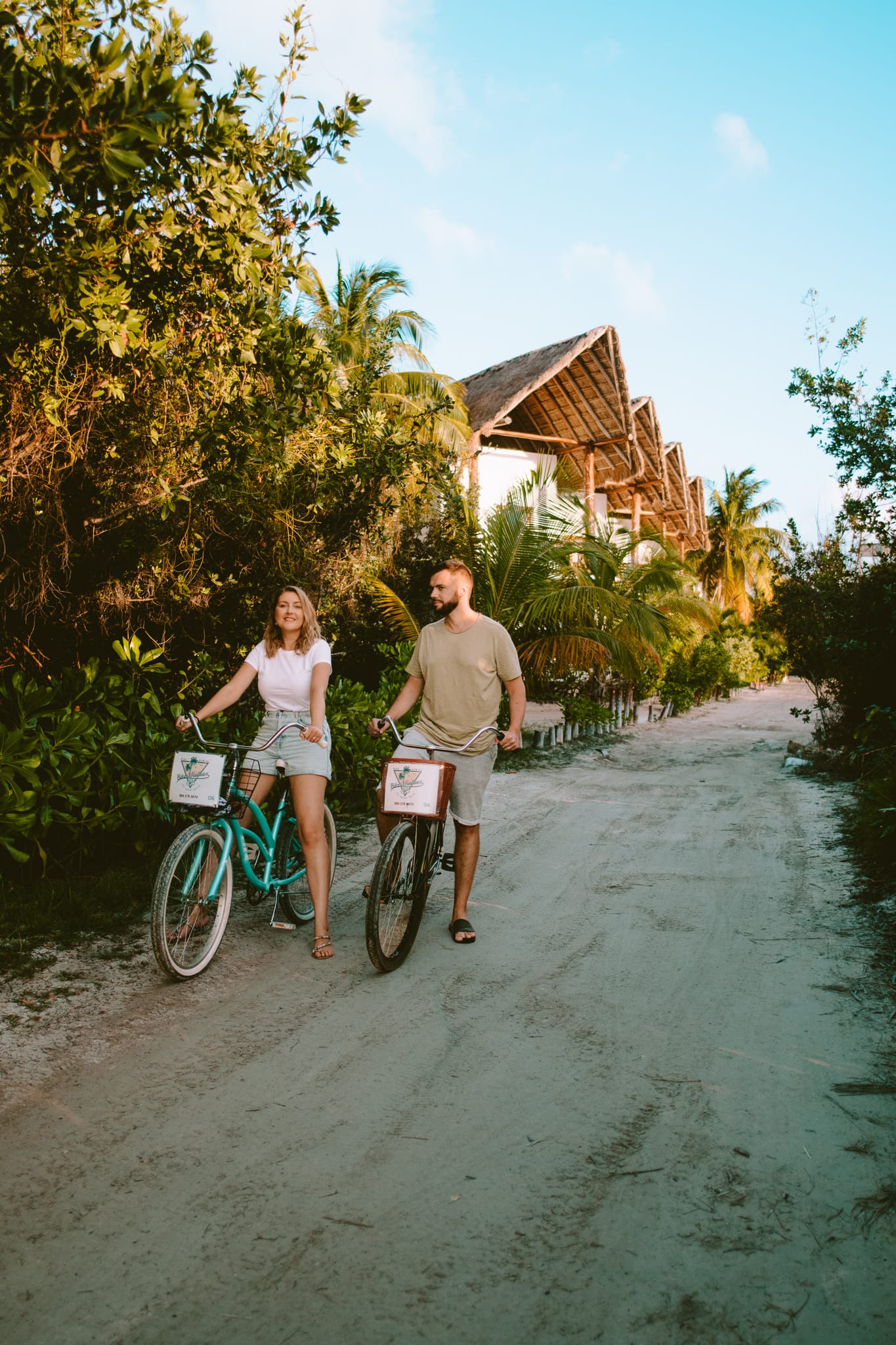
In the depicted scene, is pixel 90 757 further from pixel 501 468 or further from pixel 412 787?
pixel 501 468

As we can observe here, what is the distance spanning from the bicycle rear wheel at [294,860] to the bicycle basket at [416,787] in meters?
0.52

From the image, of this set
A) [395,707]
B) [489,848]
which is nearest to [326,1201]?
[395,707]

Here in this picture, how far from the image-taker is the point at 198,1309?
2.28 m

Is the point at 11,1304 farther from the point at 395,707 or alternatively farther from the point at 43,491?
the point at 43,491

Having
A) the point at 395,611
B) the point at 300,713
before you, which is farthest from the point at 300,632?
the point at 395,611

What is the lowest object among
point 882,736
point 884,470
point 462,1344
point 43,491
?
point 462,1344

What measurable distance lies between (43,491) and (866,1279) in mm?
5706

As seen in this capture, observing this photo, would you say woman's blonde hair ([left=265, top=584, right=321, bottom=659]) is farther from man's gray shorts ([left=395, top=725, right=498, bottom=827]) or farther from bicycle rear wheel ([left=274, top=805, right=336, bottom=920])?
bicycle rear wheel ([left=274, top=805, right=336, bottom=920])

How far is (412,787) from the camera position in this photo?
4.49 meters

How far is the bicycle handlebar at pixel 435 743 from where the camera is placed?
186 inches

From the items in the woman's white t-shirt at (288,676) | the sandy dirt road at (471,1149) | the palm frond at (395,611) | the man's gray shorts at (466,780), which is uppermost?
the palm frond at (395,611)

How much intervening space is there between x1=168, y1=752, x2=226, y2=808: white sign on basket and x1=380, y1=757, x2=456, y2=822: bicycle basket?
31.4 inches

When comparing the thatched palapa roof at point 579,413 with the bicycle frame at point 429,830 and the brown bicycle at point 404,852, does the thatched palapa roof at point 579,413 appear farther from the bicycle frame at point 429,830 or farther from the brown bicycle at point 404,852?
the brown bicycle at point 404,852

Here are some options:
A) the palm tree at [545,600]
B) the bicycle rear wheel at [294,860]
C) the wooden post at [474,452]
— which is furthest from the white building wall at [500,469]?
the bicycle rear wheel at [294,860]
